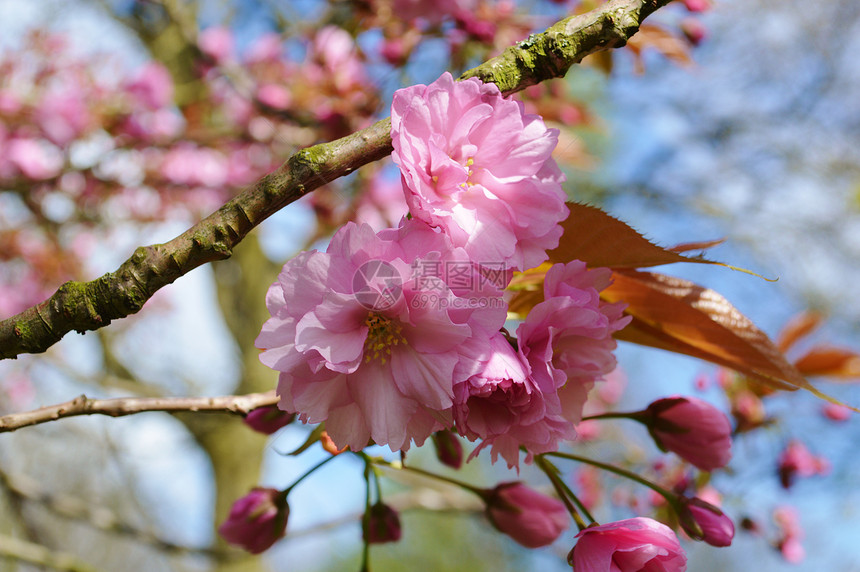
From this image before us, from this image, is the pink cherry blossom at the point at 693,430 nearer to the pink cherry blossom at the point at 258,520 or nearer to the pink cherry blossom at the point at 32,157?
the pink cherry blossom at the point at 258,520

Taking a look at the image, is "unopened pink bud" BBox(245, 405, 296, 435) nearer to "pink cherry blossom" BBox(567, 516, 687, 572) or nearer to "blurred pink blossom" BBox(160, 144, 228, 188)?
"pink cherry blossom" BBox(567, 516, 687, 572)

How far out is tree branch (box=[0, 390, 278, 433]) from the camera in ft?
1.66

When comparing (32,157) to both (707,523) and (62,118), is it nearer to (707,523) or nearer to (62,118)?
(62,118)

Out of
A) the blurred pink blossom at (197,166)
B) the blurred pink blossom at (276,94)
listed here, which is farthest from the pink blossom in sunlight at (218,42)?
the blurred pink blossom at (197,166)

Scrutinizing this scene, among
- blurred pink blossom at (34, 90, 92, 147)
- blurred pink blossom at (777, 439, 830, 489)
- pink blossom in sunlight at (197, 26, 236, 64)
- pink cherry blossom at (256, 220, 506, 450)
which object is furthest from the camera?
pink blossom in sunlight at (197, 26, 236, 64)

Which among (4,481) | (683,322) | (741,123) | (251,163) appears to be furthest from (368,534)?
(741,123)

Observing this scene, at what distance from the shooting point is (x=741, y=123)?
3.03 meters

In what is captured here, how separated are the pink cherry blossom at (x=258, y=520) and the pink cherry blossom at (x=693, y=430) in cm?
44

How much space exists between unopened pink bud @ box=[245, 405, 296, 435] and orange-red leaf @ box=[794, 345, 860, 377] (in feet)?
2.74

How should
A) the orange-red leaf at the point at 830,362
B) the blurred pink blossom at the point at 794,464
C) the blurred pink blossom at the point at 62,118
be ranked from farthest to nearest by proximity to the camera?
the blurred pink blossom at the point at 62,118 < the blurred pink blossom at the point at 794,464 < the orange-red leaf at the point at 830,362

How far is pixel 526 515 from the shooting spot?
0.67m

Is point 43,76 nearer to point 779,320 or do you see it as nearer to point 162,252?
point 162,252

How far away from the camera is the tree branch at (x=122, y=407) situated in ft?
1.66

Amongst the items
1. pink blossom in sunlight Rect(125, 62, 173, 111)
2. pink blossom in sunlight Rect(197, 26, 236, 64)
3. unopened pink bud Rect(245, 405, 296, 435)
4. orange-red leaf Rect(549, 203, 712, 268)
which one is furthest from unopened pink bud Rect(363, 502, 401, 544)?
pink blossom in sunlight Rect(125, 62, 173, 111)
